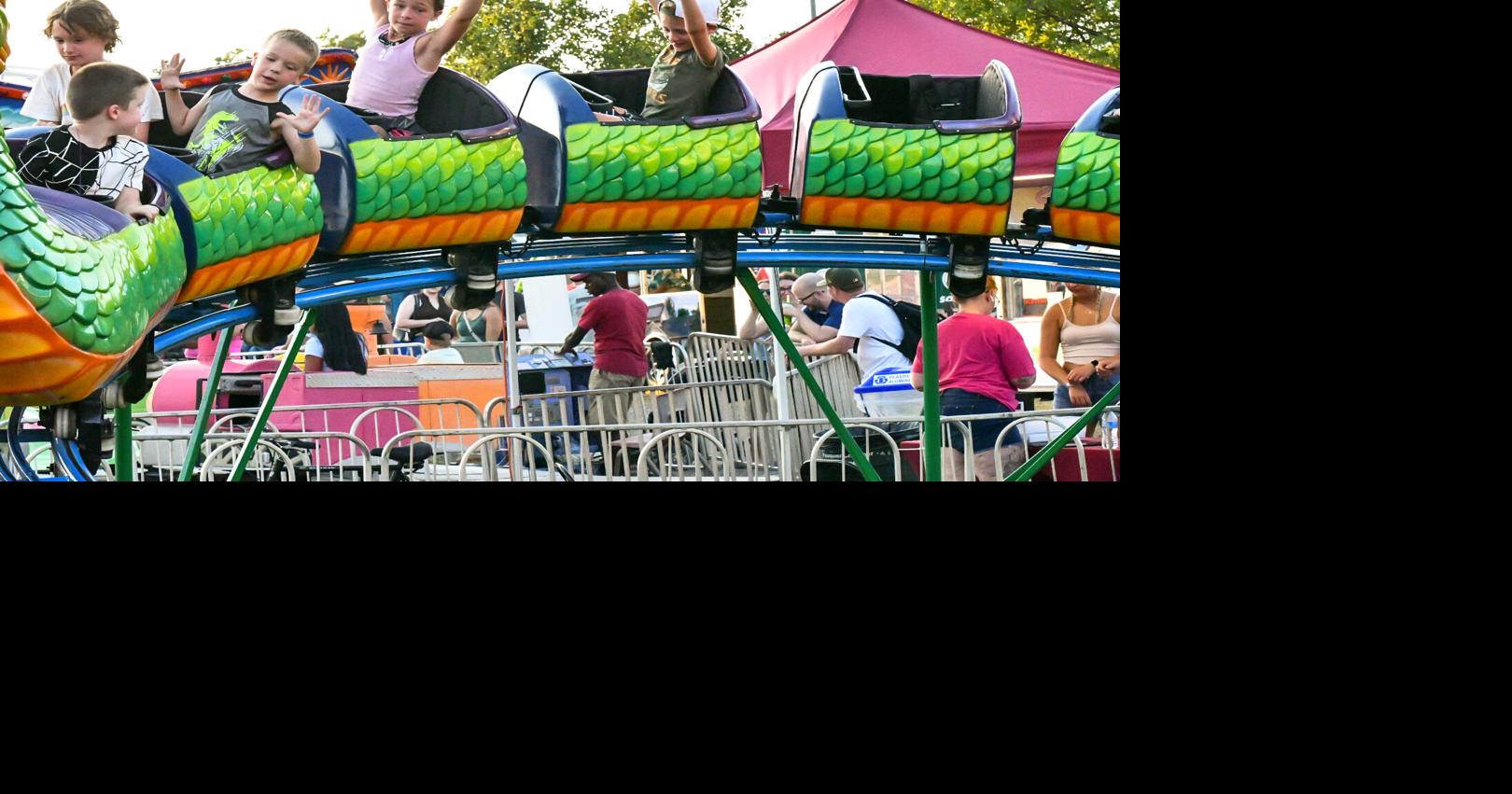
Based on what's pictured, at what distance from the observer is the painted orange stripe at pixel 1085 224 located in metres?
3.93

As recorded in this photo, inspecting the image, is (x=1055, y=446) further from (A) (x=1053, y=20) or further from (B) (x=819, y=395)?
(A) (x=1053, y=20)

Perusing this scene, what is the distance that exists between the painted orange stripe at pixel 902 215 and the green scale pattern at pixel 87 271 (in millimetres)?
1613

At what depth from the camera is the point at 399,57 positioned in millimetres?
3494

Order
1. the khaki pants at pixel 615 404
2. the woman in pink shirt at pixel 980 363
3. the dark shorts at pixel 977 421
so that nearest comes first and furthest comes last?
1. the dark shorts at pixel 977 421
2. the woman in pink shirt at pixel 980 363
3. the khaki pants at pixel 615 404

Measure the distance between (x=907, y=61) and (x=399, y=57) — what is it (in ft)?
5.19

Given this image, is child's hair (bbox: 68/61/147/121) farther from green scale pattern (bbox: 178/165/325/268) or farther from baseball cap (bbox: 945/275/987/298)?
baseball cap (bbox: 945/275/987/298)

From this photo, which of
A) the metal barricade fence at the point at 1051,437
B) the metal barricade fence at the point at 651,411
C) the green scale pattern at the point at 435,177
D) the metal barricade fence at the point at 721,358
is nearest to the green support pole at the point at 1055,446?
the metal barricade fence at the point at 1051,437

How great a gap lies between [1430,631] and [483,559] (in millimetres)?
1781

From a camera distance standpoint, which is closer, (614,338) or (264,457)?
(264,457)

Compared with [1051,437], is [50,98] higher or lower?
higher

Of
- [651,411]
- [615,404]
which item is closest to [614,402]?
[615,404]

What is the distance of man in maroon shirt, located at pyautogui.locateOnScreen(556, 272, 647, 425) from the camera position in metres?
6.09

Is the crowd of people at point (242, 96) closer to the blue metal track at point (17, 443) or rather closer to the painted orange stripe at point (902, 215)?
the painted orange stripe at point (902, 215)

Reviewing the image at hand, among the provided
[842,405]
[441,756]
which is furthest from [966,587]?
[842,405]
